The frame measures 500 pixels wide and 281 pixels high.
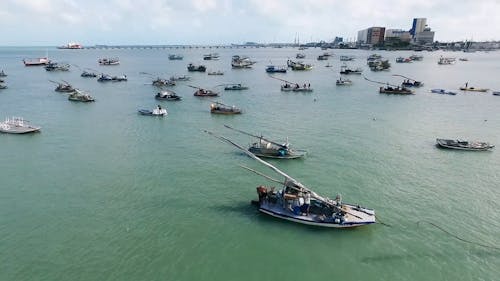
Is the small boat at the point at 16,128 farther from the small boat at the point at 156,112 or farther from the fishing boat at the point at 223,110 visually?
the fishing boat at the point at 223,110

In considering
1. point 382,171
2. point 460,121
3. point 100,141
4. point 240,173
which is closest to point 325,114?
point 460,121

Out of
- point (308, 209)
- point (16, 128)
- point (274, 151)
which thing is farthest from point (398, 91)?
point (16, 128)

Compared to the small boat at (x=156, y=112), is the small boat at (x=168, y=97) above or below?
above

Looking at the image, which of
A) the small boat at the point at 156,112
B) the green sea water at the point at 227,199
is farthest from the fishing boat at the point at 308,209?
the small boat at the point at 156,112

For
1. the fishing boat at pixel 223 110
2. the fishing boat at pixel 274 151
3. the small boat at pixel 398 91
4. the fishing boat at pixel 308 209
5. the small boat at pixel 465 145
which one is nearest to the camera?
the fishing boat at pixel 308 209

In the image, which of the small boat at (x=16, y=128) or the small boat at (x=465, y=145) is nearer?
the small boat at (x=465, y=145)

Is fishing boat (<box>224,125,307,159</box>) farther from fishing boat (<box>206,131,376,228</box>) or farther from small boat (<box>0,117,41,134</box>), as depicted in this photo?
small boat (<box>0,117,41,134</box>)

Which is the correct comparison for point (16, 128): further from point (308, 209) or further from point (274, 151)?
point (308, 209)
